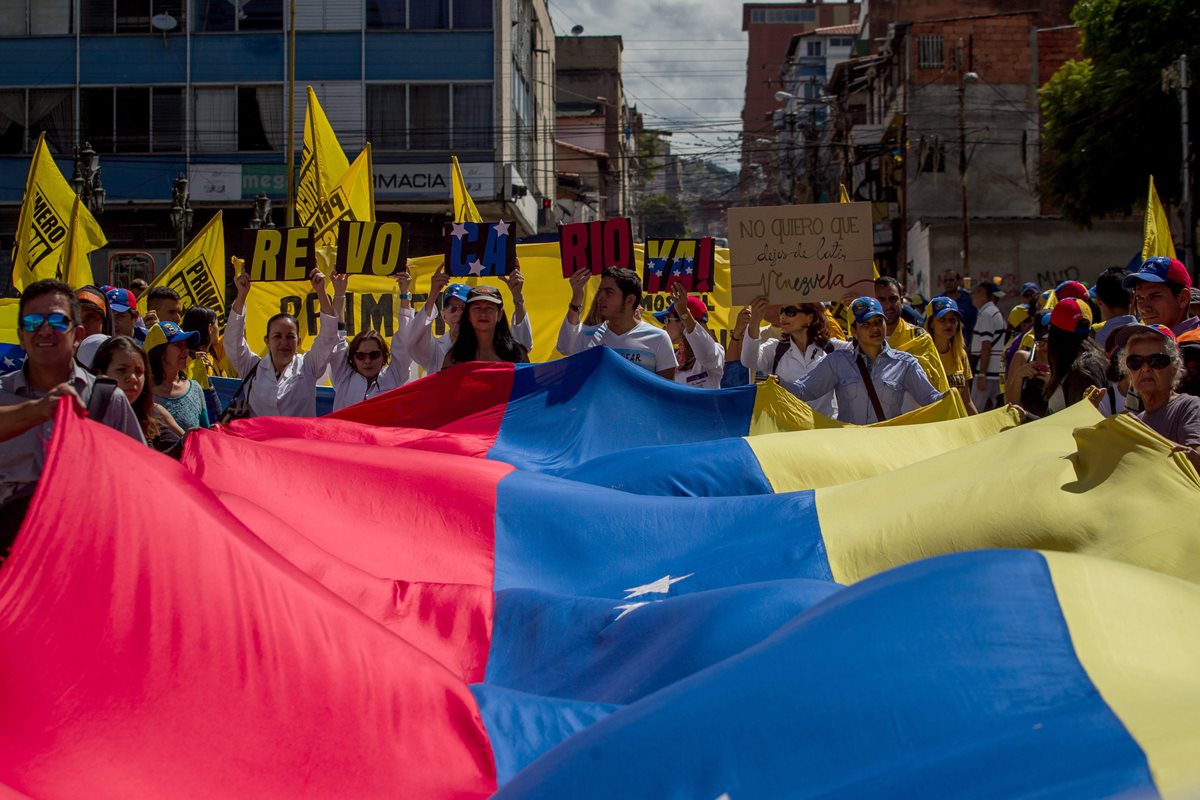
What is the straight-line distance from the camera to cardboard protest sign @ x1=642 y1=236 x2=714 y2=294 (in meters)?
11.0

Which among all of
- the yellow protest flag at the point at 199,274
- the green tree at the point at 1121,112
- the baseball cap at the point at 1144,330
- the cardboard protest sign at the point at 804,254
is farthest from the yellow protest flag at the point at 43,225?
the green tree at the point at 1121,112

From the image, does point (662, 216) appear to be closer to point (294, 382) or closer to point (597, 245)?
point (597, 245)

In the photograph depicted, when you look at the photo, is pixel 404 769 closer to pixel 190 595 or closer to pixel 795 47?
pixel 190 595

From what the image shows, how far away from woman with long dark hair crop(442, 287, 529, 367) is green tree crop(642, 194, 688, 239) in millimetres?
111527

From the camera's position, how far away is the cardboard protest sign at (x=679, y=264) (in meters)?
11.0

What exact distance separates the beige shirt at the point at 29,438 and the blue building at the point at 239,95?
29.7 m

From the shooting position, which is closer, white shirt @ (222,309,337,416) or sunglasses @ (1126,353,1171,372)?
sunglasses @ (1126,353,1171,372)

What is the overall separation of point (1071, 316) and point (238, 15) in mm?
30737

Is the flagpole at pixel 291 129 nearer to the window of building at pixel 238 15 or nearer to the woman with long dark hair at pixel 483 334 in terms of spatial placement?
the window of building at pixel 238 15

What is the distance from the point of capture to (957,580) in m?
2.84

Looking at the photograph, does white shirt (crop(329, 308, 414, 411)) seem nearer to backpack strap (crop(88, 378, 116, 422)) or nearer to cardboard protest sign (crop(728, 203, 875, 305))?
cardboard protest sign (crop(728, 203, 875, 305))

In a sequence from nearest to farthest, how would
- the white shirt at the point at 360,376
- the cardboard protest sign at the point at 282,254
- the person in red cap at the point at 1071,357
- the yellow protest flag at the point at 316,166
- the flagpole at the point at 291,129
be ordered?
the person in red cap at the point at 1071,357 → the white shirt at the point at 360,376 → the cardboard protest sign at the point at 282,254 → the yellow protest flag at the point at 316,166 → the flagpole at the point at 291,129

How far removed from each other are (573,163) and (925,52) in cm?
3022

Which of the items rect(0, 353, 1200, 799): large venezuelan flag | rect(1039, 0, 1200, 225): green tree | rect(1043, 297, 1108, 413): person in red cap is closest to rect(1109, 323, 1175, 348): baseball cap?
rect(0, 353, 1200, 799): large venezuelan flag
